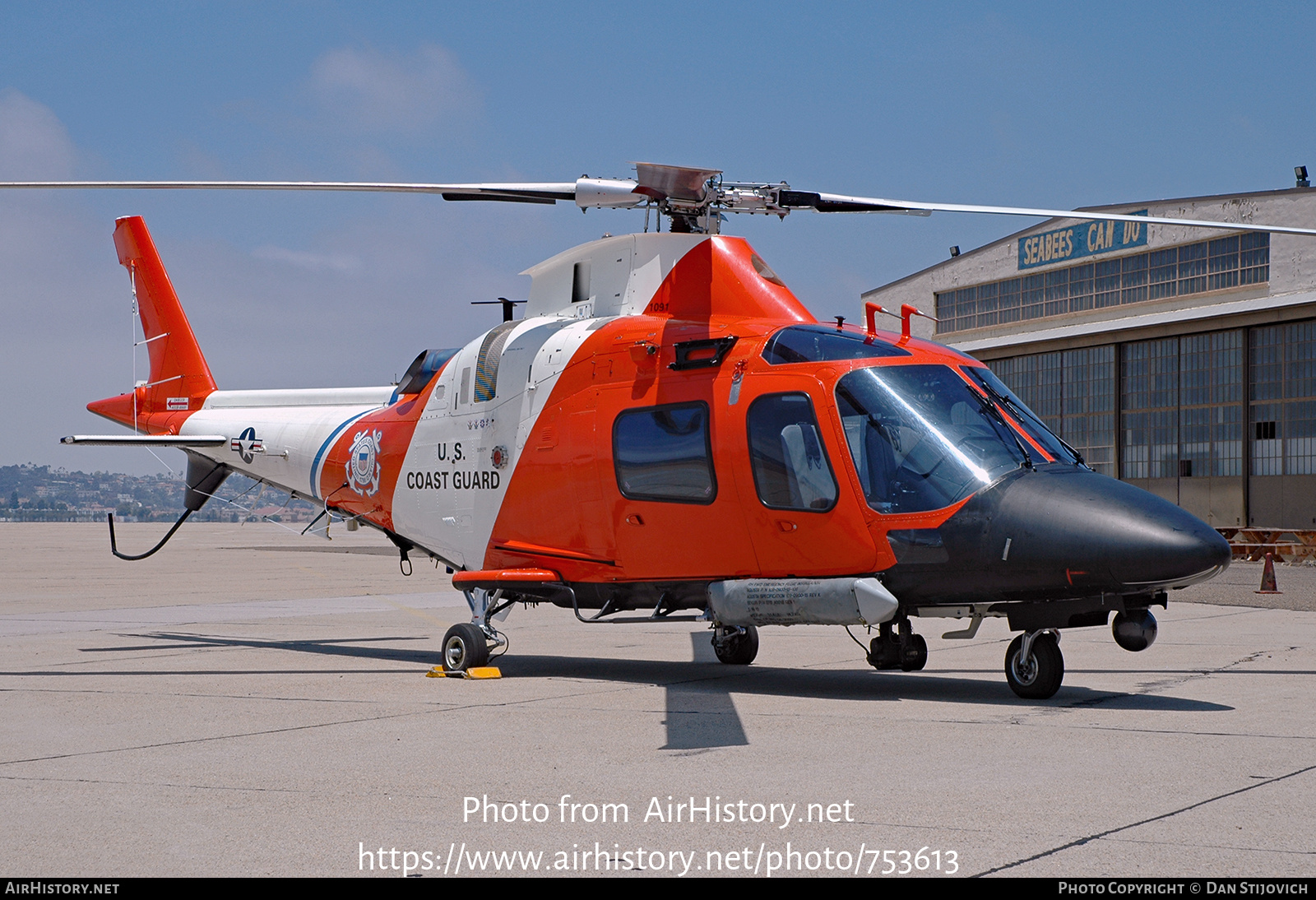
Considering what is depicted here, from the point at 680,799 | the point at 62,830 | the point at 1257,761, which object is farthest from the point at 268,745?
the point at 1257,761

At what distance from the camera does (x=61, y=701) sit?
945 centimetres

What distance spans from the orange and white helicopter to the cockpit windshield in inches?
0.6

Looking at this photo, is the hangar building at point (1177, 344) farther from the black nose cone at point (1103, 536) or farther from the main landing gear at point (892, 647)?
the black nose cone at point (1103, 536)

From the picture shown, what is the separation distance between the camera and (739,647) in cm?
1191

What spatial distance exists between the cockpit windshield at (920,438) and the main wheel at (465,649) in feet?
12.8

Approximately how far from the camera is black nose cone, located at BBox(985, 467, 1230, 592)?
312 inches

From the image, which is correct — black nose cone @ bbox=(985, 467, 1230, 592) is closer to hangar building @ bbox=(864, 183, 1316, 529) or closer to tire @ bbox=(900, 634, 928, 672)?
→ tire @ bbox=(900, 634, 928, 672)

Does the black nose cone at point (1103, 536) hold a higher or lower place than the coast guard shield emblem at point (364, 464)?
lower

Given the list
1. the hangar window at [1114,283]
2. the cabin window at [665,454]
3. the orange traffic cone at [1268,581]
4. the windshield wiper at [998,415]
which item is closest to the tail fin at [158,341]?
the cabin window at [665,454]

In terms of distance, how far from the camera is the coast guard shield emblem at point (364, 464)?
43.4 ft

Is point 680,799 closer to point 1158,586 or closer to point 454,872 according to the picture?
point 454,872

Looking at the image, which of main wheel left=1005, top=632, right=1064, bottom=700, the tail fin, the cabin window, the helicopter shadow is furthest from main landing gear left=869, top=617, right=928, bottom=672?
the tail fin

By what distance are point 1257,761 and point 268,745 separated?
531 centimetres

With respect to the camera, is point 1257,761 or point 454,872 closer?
point 454,872
